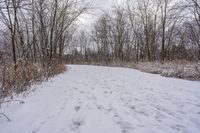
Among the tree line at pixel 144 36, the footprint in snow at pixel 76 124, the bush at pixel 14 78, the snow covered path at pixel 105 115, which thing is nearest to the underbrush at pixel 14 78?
the bush at pixel 14 78

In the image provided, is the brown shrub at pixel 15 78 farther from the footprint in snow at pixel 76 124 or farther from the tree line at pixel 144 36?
the tree line at pixel 144 36

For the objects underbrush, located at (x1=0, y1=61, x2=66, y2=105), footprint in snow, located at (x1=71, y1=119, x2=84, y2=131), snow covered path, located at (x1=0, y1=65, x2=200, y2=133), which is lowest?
footprint in snow, located at (x1=71, y1=119, x2=84, y2=131)

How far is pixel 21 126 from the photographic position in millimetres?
3322

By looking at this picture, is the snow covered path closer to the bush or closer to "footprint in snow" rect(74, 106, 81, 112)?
"footprint in snow" rect(74, 106, 81, 112)

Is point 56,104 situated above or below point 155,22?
below

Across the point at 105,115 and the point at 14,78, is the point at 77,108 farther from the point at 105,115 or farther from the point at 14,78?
the point at 14,78

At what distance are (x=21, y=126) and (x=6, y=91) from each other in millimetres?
1805

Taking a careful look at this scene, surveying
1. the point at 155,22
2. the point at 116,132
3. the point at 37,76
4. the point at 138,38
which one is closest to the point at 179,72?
the point at 37,76

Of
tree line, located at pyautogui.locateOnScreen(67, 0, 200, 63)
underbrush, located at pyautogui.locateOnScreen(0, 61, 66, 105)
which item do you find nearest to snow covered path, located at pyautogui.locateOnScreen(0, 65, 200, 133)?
underbrush, located at pyautogui.locateOnScreen(0, 61, 66, 105)

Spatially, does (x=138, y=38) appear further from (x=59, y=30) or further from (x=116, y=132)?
(x=116, y=132)

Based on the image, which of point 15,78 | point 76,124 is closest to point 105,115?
point 76,124

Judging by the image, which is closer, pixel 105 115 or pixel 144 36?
pixel 105 115

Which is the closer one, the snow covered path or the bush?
the snow covered path

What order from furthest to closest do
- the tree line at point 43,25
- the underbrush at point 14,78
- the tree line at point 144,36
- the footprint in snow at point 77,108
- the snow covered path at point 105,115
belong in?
the tree line at point 144,36 → the tree line at point 43,25 → the underbrush at point 14,78 → the footprint in snow at point 77,108 → the snow covered path at point 105,115
